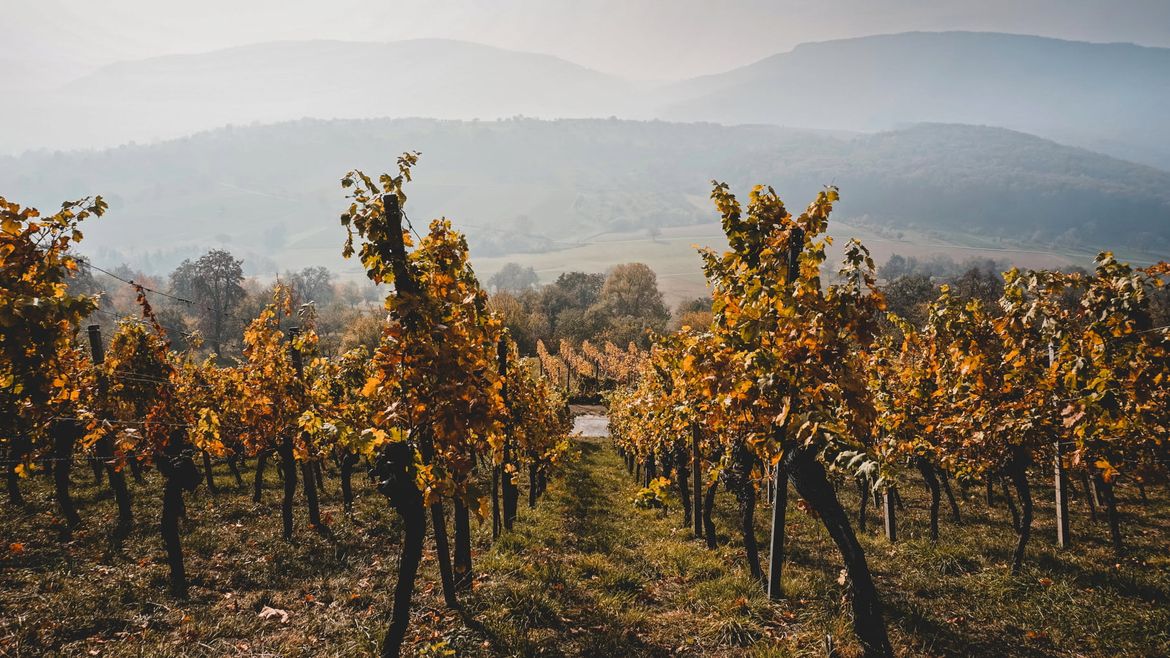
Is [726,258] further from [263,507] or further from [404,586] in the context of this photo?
[263,507]

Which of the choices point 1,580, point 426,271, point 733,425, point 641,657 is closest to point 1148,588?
point 733,425

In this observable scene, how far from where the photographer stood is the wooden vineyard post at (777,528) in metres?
7.66

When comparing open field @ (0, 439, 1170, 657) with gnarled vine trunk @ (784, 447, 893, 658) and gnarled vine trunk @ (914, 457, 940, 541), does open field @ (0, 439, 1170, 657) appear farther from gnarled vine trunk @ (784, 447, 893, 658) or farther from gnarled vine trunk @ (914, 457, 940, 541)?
gnarled vine trunk @ (784, 447, 893, 658)

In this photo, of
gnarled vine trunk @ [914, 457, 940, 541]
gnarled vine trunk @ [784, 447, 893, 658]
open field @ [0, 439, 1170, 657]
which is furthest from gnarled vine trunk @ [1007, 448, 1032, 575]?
gnarled vine trunk @ [784, 447, 893, 658]

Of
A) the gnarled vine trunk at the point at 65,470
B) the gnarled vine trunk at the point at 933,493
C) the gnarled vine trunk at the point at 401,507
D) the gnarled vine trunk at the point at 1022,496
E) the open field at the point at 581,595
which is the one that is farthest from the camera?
the gnarled vine trunk at the point at 65,470

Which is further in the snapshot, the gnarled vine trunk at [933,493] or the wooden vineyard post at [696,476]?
the gnarled vine trunk at [933,493]

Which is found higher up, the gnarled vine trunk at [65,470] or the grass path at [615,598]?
the gnarled vine trunk at [65,470]

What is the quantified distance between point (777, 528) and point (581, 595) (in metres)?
3.55

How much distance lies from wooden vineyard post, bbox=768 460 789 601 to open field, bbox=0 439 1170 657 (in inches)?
12.8

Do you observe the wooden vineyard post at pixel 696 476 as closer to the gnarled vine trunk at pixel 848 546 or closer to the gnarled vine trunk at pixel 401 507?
the gnarled vine trunk at pixel 848 546

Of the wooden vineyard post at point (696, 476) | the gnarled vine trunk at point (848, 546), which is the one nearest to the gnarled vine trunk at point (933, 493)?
the wooden vineyard post at point (696, 476)

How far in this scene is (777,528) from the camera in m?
8.10

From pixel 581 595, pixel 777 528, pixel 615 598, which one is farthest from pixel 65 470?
pixel 777 528

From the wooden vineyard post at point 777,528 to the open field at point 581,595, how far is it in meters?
0.33
